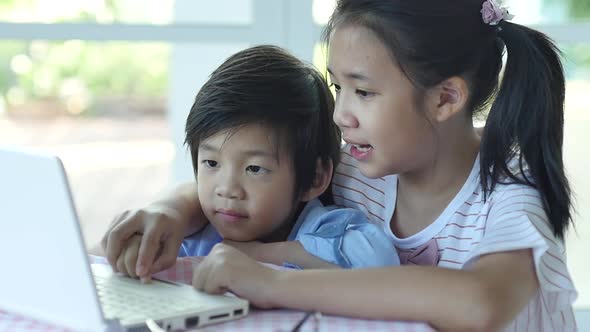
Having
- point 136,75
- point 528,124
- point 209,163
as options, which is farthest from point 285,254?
point 136,75

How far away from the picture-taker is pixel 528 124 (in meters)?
1.34

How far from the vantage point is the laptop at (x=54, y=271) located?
909 mm

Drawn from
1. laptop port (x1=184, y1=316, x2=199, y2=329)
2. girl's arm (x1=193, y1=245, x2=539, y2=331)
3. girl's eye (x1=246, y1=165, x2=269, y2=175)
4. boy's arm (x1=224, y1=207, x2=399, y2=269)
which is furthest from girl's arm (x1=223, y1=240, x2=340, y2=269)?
laptop port (x1=184, y1=316, x2=199, y2=329)

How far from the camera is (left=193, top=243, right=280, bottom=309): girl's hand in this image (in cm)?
108

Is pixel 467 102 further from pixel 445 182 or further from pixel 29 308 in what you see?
pixel 29 308

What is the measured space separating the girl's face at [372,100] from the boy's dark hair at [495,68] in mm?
16

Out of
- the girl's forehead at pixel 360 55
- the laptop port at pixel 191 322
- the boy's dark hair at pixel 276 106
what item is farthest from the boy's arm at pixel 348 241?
the laptop port at pixel 191 322

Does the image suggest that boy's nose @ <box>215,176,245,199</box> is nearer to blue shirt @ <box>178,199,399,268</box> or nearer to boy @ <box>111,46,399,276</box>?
boy @ <box>111,46,399,276</box>

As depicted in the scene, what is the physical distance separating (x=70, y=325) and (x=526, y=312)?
2.19ft

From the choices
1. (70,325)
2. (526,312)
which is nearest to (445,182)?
(526,312)

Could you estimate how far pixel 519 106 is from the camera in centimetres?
134

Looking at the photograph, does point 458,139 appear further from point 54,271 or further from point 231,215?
point 54,271

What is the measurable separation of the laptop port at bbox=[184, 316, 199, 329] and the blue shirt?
0.33 metres

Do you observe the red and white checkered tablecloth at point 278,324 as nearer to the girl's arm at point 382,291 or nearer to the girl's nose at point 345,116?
the girl's arm at point 382,291
